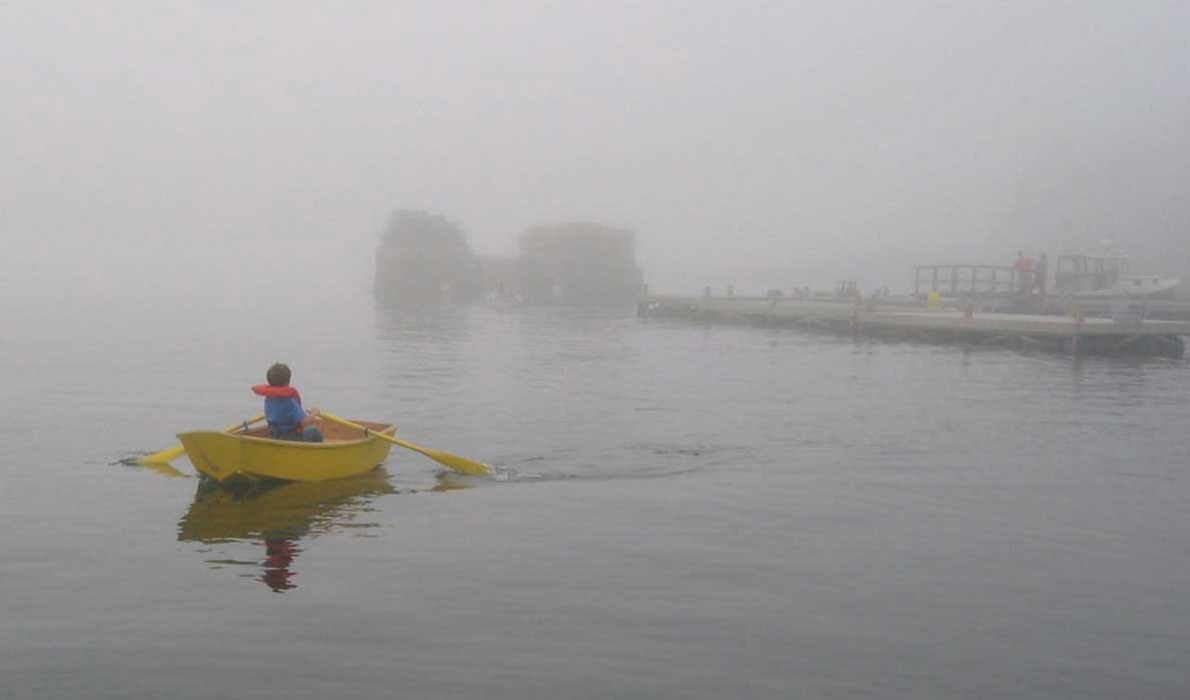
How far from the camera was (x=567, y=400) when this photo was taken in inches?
1097

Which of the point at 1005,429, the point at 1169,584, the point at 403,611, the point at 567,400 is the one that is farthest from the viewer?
the point at 567,400

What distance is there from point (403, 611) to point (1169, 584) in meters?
7.86

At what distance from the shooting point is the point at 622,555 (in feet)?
41.5

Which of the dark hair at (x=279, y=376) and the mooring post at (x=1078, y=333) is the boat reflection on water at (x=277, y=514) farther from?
the mooring post at (x=1078, y=333)

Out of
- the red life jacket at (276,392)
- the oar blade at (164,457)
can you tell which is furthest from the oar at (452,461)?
the oar blade at (164,457)

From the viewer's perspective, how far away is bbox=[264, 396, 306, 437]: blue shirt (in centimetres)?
1584

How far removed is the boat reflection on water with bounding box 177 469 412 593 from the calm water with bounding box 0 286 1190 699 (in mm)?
65

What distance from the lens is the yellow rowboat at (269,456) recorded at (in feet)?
48.7

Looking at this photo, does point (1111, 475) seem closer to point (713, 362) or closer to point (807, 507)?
point (807, 507)

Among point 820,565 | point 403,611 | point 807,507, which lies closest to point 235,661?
point 403,611

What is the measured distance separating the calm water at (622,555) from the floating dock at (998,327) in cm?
1534

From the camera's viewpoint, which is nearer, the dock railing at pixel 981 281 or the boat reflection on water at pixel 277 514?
the boat reflection on water at pixel 277 514

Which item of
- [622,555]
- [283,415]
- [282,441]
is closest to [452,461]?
[283,415]

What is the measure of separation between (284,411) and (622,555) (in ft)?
18.9
